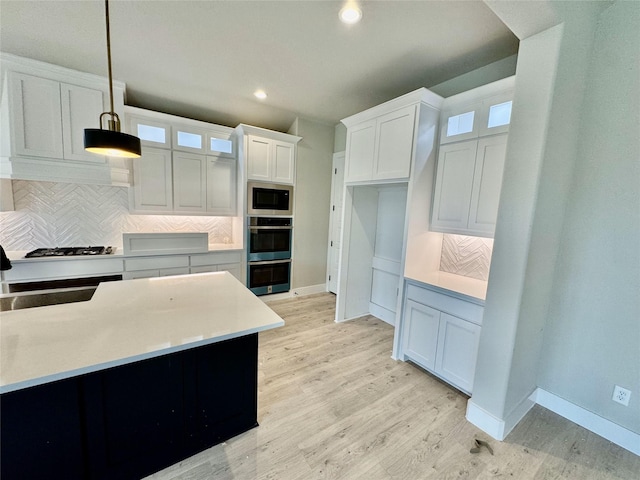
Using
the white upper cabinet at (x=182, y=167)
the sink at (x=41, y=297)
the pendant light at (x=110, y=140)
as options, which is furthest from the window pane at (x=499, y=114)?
the sink at (x=41, y=297)

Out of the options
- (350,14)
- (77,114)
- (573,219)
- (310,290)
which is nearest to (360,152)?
(350,14)

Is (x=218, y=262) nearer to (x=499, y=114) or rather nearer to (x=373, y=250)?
(x=373, y=250)

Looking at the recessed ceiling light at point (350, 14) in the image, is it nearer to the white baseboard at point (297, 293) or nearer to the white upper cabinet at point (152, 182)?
the white upper cabinet at point (152, 182)

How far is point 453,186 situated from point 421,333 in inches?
53.7

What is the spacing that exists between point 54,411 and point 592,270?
319 cm

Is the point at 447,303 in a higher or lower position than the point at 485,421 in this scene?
higher

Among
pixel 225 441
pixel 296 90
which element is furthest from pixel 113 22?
pixel 225 441

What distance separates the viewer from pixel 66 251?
2.78 meters

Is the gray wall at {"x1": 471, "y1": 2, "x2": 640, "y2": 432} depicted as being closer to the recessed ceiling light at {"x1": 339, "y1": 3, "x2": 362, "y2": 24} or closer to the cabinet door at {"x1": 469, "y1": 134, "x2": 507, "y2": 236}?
the cabinet door at {"x1": 469, "y1": 134, "x2": 507, "y2": 236}

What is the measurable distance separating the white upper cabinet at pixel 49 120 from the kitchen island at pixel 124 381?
186cm

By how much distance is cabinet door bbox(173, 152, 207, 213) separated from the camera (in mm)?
3285

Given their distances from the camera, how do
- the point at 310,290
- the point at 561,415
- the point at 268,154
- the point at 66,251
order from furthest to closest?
the point at 310,290
the point at 268,154
the point at 66,251
the point at 561,415

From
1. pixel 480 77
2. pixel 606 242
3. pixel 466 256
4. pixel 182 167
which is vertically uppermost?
pixel 480 77

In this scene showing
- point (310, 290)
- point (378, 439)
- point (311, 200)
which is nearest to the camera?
point (378, 439)
